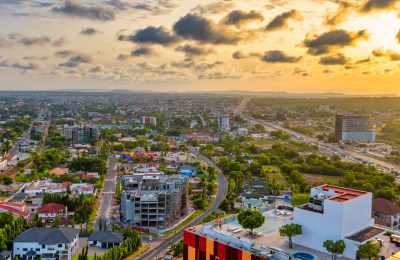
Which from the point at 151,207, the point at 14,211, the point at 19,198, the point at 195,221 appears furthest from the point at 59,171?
the point at 195,221

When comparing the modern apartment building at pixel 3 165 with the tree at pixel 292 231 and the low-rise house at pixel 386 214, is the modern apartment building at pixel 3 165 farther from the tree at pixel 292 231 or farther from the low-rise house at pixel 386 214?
the low-rise house at pixel 386 214

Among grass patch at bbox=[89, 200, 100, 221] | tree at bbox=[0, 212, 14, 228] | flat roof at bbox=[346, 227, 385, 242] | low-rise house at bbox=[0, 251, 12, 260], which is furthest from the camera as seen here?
grass patch at bbox=[89, 200, 100, 221]

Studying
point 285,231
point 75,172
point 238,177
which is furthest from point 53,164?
point 285,231

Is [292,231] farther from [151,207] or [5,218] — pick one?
[5,218]

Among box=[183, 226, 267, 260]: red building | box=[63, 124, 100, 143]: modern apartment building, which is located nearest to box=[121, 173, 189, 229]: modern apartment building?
box=[183, 226, 267, 260]: red building

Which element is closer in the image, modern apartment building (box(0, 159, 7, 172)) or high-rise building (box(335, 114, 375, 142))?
modern apartment building (box(0, 159, 7, 172))

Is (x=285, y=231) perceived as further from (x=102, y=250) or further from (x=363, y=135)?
(x=363, y=135)

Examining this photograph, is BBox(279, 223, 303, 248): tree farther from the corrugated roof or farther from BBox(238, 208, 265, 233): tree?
the corrugated roof
